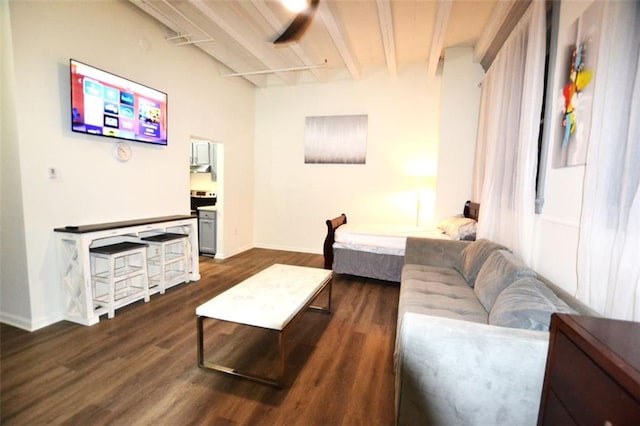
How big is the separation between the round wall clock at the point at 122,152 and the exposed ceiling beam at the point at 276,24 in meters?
1.99

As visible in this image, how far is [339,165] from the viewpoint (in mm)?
5039

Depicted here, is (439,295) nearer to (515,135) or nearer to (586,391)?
(586,391)

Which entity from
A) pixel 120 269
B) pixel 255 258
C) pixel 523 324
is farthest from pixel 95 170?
pixel 523 324

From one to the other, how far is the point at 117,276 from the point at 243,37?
3.09m

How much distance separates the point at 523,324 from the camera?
1.26 meters

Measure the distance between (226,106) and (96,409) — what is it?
424 centimetres

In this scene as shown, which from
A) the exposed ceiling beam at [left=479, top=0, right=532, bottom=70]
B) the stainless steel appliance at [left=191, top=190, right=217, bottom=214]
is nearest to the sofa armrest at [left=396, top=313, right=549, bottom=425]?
the exposed ceiling beam at [left=479, top=0, right=532, bottom=70]

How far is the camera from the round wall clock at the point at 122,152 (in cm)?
293

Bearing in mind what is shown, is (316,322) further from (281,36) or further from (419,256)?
(281,36)

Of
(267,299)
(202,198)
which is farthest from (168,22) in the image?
(267,299)

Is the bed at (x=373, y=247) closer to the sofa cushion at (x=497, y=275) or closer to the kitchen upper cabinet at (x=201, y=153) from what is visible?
the sofa cushion at (x=497, y=275)

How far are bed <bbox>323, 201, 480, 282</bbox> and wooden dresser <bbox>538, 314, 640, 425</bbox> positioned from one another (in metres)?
2.47

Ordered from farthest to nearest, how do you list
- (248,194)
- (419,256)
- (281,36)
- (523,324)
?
(248,194)
(281,36)
(419,256)
(523,324)

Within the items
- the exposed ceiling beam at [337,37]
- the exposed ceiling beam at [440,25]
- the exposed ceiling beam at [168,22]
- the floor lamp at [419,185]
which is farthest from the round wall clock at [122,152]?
the floor lamp at [419,185]
